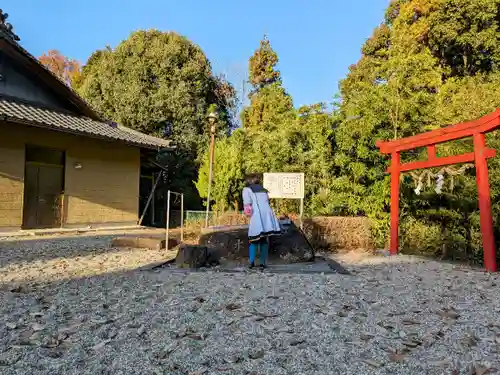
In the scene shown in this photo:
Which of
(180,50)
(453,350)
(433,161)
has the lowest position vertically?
(453,350)

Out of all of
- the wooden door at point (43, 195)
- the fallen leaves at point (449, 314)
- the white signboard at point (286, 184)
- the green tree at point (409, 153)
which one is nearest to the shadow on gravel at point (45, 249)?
the wooden door at point (43, 195)

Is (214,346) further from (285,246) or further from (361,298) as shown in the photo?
(285,246)

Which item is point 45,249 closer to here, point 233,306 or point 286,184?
point 286,184

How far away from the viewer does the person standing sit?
17.9 ft

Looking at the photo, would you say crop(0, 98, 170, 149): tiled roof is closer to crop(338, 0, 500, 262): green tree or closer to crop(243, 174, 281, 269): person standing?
crop(338, 0, 500, 262): green tree

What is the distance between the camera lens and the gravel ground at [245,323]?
225 centimetres

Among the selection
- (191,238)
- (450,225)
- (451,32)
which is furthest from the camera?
(451,32)

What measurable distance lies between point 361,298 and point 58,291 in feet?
9.91

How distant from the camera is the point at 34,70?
1142 cm

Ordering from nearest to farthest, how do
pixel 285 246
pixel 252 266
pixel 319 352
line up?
pixel 319 352
pixel 252 266
pixel 285 246

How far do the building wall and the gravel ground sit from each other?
250 inches

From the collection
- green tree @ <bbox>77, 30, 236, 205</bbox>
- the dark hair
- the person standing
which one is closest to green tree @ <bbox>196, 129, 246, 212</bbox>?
green tree @ <bbox>77, 30, 236, 205</bbox>

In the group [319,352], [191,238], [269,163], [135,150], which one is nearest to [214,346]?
[319,352]

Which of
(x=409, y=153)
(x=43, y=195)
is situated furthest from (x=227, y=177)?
(x=409, y=153)
